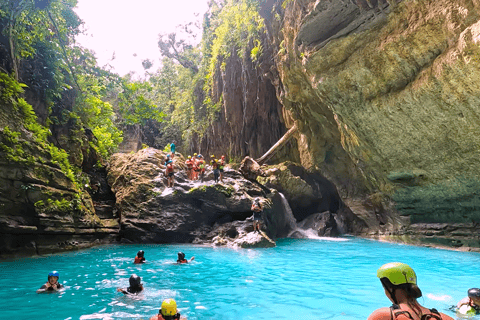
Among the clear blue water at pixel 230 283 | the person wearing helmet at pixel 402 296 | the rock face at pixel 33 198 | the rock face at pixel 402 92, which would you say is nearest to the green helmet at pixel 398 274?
the person wearing helmet at pixel 402 296

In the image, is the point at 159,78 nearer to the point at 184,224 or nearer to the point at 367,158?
the point at 184,224

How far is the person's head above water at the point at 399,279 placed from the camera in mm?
1941

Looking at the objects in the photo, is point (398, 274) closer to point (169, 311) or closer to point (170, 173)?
point (169, 311)

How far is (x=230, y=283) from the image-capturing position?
24.2ft

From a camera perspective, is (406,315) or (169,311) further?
(169,311)

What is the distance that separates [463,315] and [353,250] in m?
8.19

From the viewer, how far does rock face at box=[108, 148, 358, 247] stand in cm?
1465

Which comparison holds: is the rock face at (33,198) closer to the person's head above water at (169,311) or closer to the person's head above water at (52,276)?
the person's head above water at (52,276)

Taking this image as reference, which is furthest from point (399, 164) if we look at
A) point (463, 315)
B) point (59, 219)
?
point (59, 219)

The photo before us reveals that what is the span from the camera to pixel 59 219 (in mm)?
11156

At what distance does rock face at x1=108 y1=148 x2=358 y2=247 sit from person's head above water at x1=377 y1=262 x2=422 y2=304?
11.7 m

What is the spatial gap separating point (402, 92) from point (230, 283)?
7660mm

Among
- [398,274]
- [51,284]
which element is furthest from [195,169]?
[398,274]

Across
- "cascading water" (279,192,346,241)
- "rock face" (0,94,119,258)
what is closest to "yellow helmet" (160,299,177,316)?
"rock face" (0,94,119,258)
